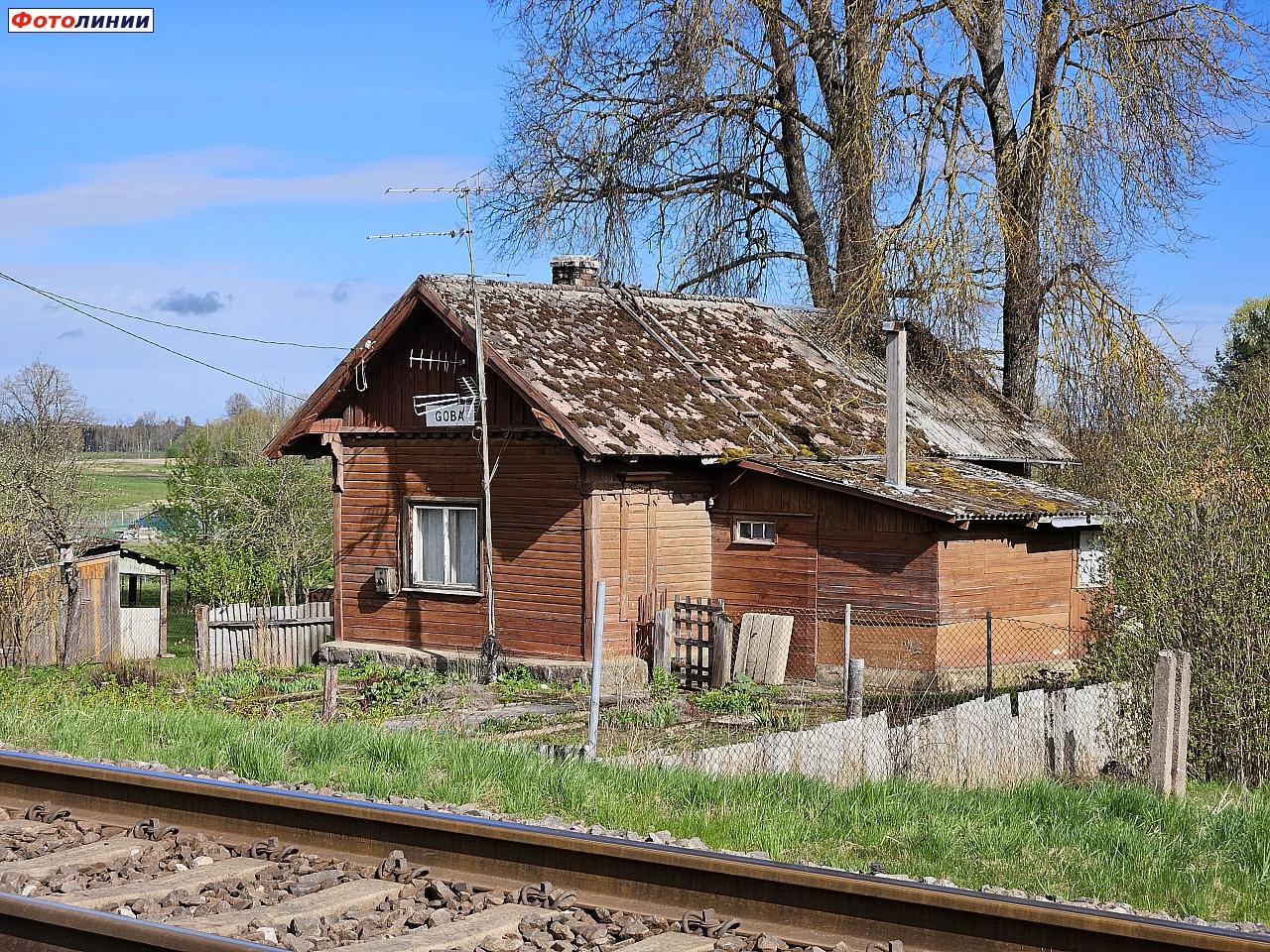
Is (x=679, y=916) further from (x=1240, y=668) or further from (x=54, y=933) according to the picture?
(x=1240, y=668)

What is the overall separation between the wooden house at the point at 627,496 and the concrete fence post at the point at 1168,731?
6.96 meters

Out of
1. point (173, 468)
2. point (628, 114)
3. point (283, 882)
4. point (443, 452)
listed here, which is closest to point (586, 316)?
point (443, 452)

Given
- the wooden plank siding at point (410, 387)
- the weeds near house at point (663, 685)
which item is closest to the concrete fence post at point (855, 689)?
the weeds near house at point (663, 685)

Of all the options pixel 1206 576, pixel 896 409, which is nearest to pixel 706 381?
pixel 896 409

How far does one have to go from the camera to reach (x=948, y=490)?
19172 mm

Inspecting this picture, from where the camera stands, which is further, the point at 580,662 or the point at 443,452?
the point at 443,452

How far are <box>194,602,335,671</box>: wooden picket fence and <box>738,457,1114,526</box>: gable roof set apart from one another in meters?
8.62

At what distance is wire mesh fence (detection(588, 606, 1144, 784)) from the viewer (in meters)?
11.4

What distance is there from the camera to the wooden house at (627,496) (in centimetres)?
1870

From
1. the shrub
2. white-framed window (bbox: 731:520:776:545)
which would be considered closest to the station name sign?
white-framed window (bbox: 731:520:776:545)

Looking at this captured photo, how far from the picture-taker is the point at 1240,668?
12.1m

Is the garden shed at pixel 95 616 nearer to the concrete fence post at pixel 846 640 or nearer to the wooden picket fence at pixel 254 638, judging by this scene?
the wooden picket fence at pixel 254 638

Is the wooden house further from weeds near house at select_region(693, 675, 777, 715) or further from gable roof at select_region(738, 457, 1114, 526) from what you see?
weeds near house at select_region(693, 675, 777, 715)

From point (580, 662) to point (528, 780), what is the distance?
406 inches
